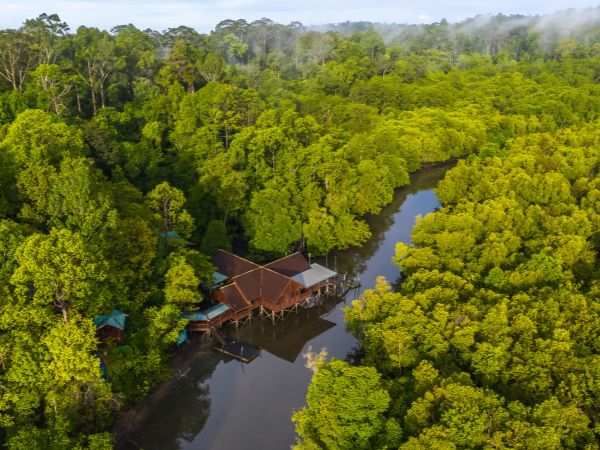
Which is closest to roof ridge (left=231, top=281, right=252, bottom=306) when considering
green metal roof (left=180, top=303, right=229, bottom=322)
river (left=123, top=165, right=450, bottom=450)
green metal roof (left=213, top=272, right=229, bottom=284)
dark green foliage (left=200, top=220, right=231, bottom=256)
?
green metal roof (left=180, top=303, right=229, bottom=322)

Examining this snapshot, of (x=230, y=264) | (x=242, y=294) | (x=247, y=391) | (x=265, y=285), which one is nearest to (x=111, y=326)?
(x=247, y=391)

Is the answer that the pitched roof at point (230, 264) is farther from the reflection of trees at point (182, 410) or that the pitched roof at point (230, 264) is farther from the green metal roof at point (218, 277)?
the reflection of trees at point (182, 410)

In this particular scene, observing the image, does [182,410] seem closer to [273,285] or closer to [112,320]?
[112,320]

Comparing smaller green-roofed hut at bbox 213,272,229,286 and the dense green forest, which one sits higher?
the dense green forest

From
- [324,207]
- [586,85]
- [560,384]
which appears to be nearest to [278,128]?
[324,207]

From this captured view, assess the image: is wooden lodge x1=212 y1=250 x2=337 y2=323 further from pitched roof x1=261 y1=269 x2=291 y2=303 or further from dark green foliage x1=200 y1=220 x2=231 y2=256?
dark green foliage x1=200 y1=220 x2=231 y2=256

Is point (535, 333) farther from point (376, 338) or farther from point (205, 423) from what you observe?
point (205, 423)
